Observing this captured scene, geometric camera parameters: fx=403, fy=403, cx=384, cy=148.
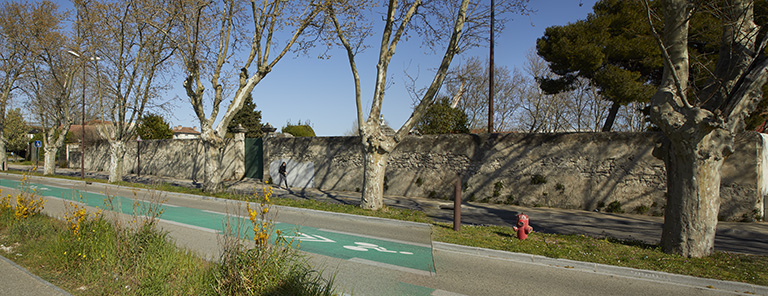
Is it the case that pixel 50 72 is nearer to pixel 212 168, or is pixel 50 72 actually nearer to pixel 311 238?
pixel 212 168

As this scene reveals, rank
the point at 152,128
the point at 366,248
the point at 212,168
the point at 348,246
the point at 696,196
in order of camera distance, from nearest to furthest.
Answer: the point at 696,196 → the point at 366,248 → the point at 348,246 → the point at 212,168 → the point at 152,128

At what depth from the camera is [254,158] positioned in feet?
72.1

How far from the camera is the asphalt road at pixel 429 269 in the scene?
5.36 meters

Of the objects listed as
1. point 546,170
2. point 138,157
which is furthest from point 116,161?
point 546,170

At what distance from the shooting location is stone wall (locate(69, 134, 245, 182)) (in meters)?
22.3

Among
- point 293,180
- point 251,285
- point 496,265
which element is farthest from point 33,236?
point 293,180

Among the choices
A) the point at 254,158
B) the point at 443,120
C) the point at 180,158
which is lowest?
the point at 180,158

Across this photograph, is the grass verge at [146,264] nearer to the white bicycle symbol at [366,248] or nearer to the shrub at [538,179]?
the white bicycle symbol at [366,248]

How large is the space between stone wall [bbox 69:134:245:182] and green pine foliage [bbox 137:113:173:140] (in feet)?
24.0

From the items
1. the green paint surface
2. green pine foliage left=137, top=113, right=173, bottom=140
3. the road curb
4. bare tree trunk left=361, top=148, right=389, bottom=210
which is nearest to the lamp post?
green pine foliage left=137, top=113, right=173, bottom=140

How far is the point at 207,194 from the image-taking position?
1534 cm

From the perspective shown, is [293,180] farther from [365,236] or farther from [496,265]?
[496,265]

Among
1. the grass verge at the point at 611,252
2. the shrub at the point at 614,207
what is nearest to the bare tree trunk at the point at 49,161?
the grass verge at the point at 611,252

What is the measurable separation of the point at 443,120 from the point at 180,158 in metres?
17.1
